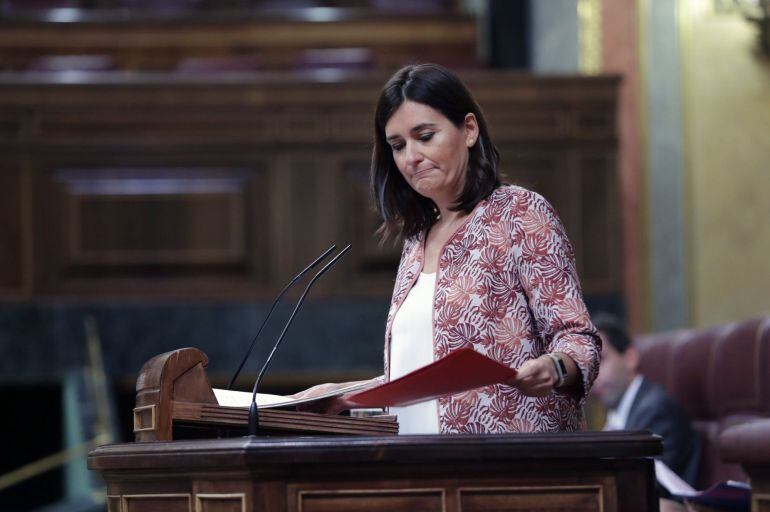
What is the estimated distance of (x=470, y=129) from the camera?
5.93 feet

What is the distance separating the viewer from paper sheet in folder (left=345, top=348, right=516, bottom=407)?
1.30 metres

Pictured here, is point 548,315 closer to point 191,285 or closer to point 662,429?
point 662,429

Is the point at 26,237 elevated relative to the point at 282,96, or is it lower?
lower

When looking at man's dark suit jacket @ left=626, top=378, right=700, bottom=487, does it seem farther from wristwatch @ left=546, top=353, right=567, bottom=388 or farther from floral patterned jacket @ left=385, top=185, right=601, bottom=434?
wristwatch @ left=546, top=353, right=567, bottom=388

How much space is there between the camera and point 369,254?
484 cm

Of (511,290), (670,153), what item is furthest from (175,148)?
(511,290)

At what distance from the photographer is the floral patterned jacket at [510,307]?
165 centimetres

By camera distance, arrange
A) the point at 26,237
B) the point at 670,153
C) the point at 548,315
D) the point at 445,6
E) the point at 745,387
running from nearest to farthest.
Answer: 1. the point at 548,315
2. the point at 745,387
3. the point at 26,237
4. the point at 670,153
5. the point at 445,6

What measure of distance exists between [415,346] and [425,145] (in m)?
0.28

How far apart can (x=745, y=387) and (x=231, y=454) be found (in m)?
2.13

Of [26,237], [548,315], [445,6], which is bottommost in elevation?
[548,315]

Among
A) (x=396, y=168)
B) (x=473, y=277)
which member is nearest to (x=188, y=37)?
(x=396, y=168)

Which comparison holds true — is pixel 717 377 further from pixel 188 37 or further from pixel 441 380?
pixel 188 37

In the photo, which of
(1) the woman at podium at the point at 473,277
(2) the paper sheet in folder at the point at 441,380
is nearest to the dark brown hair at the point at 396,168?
(1) the woman at podium at the point at 473,277
